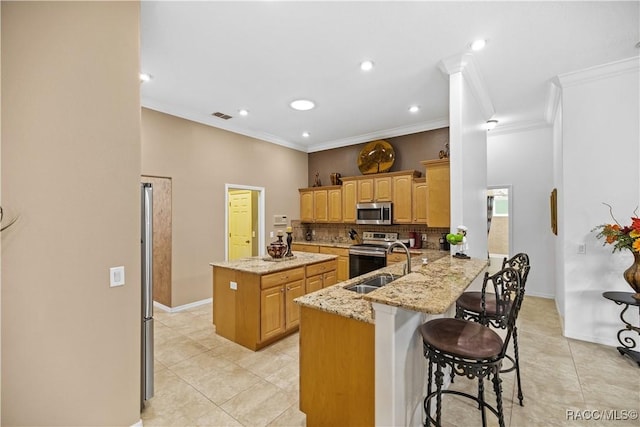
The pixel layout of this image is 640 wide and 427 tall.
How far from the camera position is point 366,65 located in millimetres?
2969

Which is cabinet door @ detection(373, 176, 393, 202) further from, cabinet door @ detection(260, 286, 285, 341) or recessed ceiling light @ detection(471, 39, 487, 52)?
cabinet door @ detection(260, 286, 285, 341)

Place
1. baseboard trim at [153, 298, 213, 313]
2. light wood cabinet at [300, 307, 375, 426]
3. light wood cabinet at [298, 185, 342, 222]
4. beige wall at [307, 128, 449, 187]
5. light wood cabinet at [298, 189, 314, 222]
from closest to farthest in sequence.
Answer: light wood cabinet at [300, 307, 375, 426]
baseboard trim at [153, 298, 213, 313]
beige wall at [307, 128, 449, 187]
light wood cabinet at [298, 185, 342, 222]
light wood cabinet at [298, 189, 314, 222]

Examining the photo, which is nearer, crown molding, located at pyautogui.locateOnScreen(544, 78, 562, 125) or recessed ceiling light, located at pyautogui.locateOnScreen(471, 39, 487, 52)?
recessed ceiling light, located at pyautogui.locateOnScreen(471, 39, 487, 52)

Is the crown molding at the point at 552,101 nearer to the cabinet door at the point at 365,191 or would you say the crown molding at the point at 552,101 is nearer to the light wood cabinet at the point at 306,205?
the cabinet door at the point at 365,191

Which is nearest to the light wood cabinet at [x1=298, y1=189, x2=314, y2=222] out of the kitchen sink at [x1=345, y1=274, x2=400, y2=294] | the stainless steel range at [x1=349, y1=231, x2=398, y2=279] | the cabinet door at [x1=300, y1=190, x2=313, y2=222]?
the cabinet door at [x1=300, y1=190, x2=313, y2=222]

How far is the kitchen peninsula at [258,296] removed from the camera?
2.96m

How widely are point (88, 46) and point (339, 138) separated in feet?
15.4

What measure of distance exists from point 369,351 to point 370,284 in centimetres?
79

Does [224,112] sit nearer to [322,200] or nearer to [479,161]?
[322,200]

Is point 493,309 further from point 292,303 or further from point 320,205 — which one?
point 320,205

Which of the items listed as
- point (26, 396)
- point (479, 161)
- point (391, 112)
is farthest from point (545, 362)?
point (26, 396)

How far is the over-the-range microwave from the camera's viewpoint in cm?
509

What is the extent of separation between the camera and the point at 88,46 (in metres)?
1.61

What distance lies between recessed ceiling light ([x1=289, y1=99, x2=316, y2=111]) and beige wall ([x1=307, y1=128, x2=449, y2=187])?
2.03 meters
